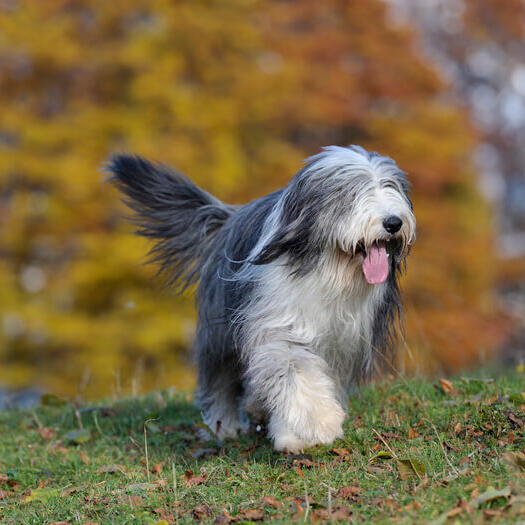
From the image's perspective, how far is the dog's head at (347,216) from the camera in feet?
14.1

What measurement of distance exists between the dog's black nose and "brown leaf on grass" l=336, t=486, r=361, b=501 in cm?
A: 137

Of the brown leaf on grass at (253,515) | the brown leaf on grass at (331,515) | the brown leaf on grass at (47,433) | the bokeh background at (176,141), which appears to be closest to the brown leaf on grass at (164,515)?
the brown leaf on grass at (253,515)

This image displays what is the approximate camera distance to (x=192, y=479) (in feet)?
13.9

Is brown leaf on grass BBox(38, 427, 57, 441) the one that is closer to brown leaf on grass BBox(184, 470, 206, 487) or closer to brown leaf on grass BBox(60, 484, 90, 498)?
brown leaf on grass BBox(60, 484, 90, 498)

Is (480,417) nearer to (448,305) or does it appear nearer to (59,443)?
(59,443)

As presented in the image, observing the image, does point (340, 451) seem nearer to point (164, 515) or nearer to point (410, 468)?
point (410, 468)

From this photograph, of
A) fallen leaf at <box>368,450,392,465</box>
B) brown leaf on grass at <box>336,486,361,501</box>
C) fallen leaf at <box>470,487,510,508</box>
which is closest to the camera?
fallen leaf at <box>470,487,510,508</box>

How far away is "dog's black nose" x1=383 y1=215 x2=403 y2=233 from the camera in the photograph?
13.9ft

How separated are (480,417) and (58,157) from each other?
10286 mm

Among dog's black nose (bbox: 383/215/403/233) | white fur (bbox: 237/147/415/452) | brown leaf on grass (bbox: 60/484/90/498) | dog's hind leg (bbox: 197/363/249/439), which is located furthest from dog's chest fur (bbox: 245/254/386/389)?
brown leaf on grass (bbox: 60/484/90/498)

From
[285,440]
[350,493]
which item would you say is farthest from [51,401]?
[350,493]

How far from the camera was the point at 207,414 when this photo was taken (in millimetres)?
5480

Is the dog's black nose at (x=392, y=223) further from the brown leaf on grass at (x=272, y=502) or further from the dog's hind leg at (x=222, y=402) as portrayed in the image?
the dog's hind leg at (x=222, y=402)

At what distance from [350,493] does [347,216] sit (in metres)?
1.48
